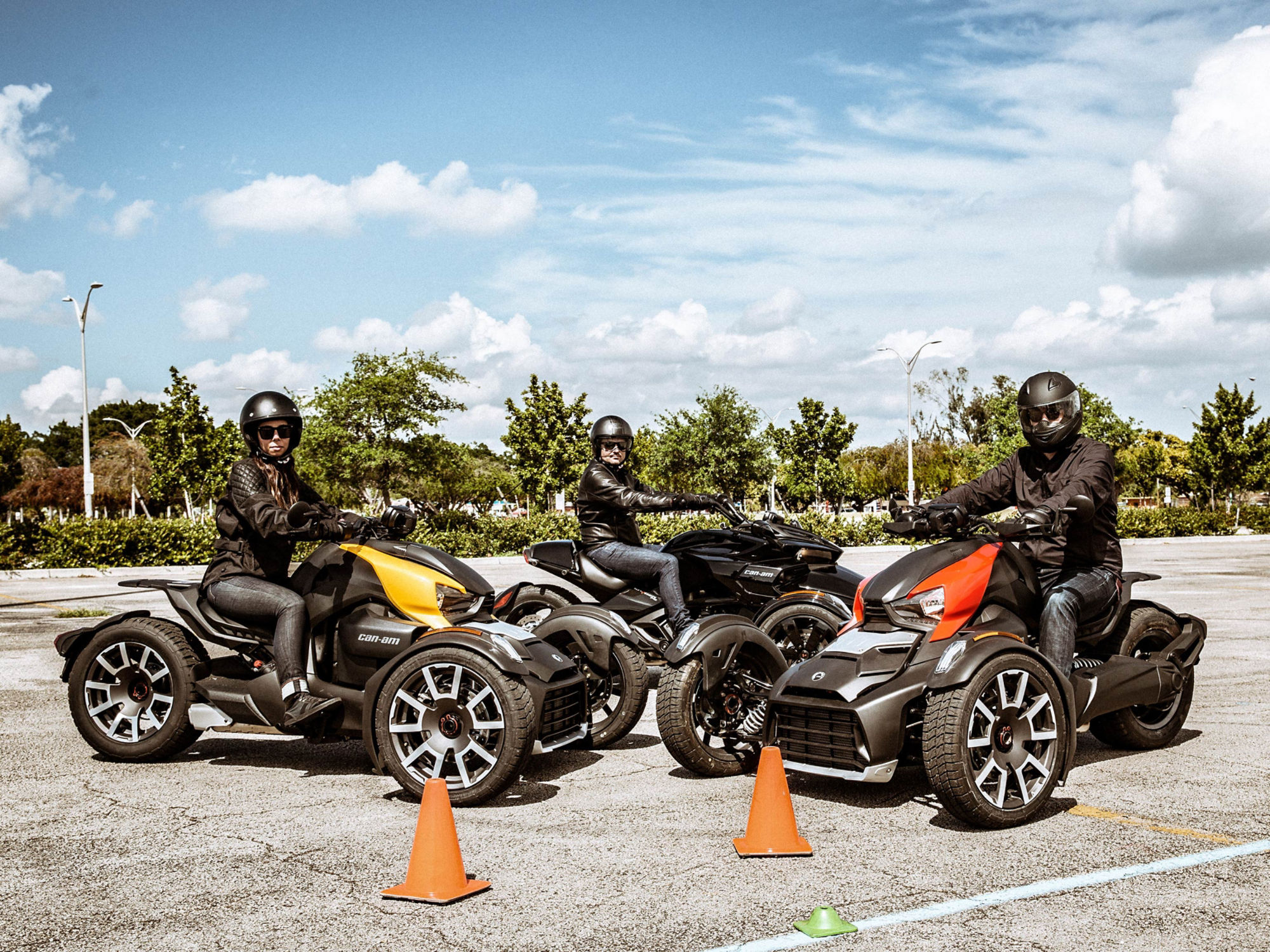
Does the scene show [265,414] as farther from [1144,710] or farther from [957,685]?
[1144,710]

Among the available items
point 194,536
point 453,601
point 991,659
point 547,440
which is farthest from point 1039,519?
point 547,440

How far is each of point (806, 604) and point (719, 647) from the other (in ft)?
6.03

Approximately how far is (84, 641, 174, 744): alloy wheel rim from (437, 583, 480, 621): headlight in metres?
1.76

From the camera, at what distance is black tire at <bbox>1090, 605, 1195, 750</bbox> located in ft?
21.3

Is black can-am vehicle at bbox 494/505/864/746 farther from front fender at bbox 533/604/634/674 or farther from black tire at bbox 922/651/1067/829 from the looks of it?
black tire at bbox 922/651/1067/829

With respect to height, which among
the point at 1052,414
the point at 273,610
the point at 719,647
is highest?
the point at 1052,414

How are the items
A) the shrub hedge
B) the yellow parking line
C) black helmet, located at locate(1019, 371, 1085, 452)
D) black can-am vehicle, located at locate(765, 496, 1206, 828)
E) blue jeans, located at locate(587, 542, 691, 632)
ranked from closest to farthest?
the yellow parking line < black can-am vehicle, located at locate(765, 496, 1206, 828) < black helmet, located at locate(1019, 371, 1085, 452) < blue jeans, located at locate(587, 542, 691, 632) < the shrub hedge

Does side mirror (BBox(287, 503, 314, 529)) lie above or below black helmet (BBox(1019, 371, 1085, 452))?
below

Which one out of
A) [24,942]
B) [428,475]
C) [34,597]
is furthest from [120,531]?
[24,942]

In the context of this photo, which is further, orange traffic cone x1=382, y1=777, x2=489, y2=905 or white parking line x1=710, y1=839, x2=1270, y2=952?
orange traffic cone x1=382, y1=777, x2=489, y2=905

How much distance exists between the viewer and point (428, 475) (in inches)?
1507

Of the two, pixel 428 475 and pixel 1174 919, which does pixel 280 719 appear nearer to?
pixel 1174 919

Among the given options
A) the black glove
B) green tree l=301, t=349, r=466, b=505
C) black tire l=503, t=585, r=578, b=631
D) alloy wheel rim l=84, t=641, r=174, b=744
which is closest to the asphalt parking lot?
alloy wheel rim l=84, t=641, r=174, b=744

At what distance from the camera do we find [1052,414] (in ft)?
20.6
